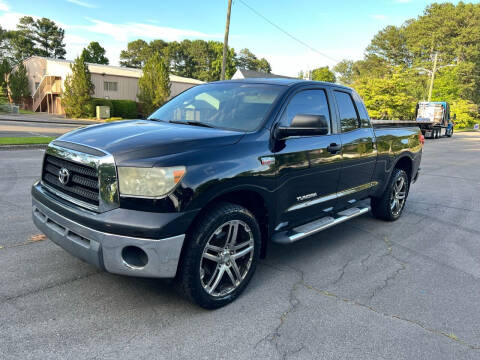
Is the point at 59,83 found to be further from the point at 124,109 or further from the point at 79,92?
the point at 124,109

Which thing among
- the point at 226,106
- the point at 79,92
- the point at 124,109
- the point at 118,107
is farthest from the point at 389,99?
the point at 226,106

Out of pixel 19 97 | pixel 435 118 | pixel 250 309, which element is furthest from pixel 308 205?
Answer: pixel 19 97

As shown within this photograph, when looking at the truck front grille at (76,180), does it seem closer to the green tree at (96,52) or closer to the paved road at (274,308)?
the paved road at (274,308)

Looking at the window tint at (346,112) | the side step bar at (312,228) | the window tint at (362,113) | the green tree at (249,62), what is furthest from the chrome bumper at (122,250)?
the green tree at (249,62)

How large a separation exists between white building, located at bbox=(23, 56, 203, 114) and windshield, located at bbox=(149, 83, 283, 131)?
33315 millimetres

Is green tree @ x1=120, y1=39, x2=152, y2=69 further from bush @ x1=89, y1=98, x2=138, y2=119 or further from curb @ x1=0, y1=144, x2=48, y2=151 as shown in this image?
curb @ x1=0, y1=144, x2=48, y2=151

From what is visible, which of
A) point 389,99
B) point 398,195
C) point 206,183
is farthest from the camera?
point 389,99

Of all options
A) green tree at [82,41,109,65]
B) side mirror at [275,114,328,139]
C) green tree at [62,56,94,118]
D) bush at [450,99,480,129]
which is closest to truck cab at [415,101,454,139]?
bush at [450,99,480,129]

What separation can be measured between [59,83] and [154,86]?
423 inches

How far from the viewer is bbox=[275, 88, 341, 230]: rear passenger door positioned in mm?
3506

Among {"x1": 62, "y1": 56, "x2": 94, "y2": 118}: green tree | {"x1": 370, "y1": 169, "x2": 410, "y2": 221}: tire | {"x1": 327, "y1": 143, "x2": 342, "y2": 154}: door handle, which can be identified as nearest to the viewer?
{"x1": 327, "y1": 143, "x2": 342, "y2": 154}: door handle

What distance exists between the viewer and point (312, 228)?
3902 millimetres

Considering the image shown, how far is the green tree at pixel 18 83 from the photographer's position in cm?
3750

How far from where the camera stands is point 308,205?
3.88 metres
